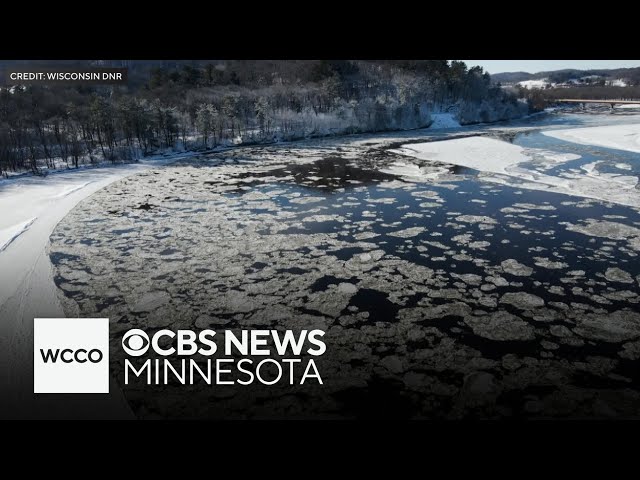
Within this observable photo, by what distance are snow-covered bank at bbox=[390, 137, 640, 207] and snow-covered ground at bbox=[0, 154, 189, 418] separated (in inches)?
364

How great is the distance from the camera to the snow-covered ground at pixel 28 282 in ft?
10.9

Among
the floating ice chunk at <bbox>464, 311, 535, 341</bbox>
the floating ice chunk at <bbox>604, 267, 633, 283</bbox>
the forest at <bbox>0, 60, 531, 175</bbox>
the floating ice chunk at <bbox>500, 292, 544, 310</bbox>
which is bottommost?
the floating ice chunk at <bbox>464, 311, 535, 341</bbox>

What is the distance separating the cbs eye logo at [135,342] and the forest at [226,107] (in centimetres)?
1295

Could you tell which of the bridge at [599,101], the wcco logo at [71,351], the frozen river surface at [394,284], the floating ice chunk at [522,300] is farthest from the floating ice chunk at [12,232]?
the bridge at [599,101]

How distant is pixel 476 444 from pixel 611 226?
6947 millimetres

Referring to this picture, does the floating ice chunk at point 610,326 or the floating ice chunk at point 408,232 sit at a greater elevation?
the floating ice chunk at point 408,232

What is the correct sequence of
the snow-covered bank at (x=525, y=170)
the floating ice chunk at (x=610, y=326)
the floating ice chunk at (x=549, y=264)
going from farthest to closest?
1. the snow-covered bank at (x=525, y=170)
2. the floating ice chunk at (x=549, y=264)
3. the floating ice chunk at (x=610, y=326)

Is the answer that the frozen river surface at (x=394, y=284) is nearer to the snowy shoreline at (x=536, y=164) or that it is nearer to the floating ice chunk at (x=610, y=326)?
the floating ice chunk at (x=610, y=326)

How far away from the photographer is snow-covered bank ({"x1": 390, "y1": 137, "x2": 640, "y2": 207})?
9.93 metres

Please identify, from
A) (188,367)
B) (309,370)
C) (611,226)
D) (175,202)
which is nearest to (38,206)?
(175,202)

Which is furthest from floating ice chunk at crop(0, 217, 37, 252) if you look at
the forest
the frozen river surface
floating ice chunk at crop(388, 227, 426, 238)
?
the forest

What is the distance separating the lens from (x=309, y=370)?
384 cm

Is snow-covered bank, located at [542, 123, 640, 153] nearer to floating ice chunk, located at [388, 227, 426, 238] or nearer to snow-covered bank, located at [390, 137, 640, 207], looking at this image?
snow-covered bank, located at [390, 137, 640, 207]

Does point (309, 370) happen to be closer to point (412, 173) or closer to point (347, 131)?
point (412, 173)
